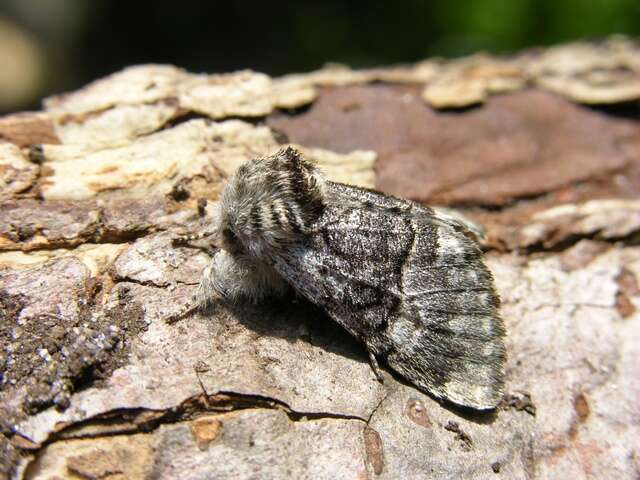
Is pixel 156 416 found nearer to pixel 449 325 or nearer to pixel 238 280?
pixel 238 280

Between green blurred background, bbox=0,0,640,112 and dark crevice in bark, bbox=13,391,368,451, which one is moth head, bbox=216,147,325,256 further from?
green blurred background, bbox=0,0,640,112

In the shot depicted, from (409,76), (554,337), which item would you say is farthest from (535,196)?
(409,76)

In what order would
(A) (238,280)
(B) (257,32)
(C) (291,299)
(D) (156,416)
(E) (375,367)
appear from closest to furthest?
(D) (156,416)
(E) (375,367)
(A) (238,280)
(C) (291,299)
(B) (257,32)

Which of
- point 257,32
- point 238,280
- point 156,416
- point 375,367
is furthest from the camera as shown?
point 257,32

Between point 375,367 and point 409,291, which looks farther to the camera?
point 409,291

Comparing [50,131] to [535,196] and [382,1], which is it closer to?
[535,196]

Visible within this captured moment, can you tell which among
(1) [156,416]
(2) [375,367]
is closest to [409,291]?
(2) [375,367]

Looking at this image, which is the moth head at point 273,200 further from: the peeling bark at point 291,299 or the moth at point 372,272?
the peeling bark at point 291,299
